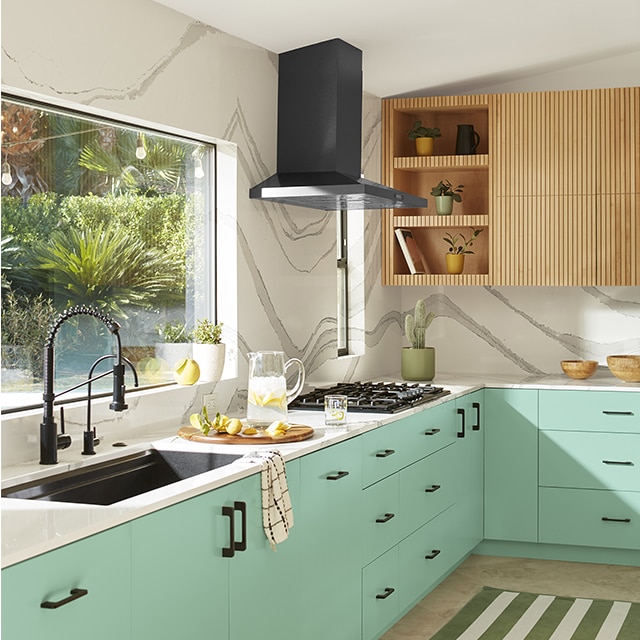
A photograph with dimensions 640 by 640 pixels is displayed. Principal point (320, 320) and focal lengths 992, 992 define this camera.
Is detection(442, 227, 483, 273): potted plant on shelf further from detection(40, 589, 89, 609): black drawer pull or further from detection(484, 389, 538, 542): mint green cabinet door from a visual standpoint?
detection(40, 589, 89, 609): black drawer pull

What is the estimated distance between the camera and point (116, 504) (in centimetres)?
212

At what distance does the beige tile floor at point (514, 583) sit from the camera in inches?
155

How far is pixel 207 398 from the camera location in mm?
3559

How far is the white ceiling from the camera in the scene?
357 cm

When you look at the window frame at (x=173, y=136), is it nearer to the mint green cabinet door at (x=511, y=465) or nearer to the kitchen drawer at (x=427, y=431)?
the kitchen drawer at (x=427, y=431)

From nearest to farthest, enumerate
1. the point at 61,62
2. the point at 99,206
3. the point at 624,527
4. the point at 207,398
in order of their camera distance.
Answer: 1. the point at 61,62
2. the point at 99,206
3. the point at 207,398
4. the point at 624,527

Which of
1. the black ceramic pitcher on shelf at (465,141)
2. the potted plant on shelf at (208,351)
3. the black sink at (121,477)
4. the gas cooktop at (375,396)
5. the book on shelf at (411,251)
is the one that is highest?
the black ceramic pitcher on shelf at (465,141)

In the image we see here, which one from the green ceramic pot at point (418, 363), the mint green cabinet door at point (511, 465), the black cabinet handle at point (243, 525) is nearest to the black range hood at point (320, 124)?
the green ceramic pot at point (418, 363)

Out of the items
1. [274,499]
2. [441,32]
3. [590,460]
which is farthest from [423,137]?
[274,499]

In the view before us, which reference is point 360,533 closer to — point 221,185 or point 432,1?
point 221,185

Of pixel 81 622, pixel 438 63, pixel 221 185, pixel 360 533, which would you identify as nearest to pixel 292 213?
pixel 221 185

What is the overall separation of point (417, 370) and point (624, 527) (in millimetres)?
1207

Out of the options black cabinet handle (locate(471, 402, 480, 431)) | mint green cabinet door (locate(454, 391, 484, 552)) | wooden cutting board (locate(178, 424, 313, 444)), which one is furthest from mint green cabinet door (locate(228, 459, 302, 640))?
black cabinet handle (locate(471, 402, 480, 431))

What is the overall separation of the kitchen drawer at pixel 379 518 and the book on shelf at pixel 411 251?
175 centimetres
